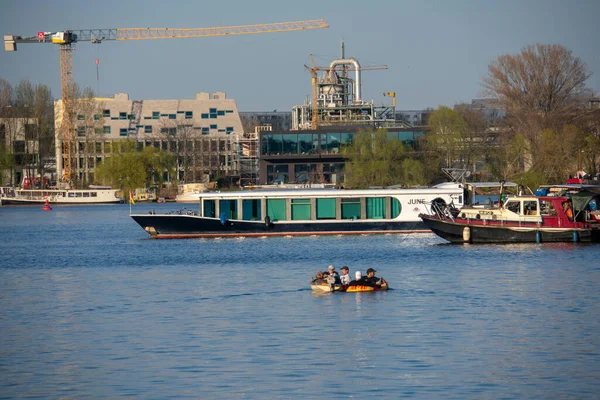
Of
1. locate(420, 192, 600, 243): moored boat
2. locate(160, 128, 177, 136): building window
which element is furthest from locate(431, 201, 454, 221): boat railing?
locate(160, 128, 177, 136): building window

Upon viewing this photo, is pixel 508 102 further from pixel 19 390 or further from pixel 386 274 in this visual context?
pixel 19 390

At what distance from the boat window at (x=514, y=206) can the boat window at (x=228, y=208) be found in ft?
66.9

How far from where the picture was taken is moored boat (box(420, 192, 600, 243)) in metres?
68.9

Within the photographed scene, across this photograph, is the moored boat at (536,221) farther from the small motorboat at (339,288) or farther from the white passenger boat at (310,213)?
the small motorboat at (339,288)

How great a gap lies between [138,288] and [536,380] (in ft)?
88.2

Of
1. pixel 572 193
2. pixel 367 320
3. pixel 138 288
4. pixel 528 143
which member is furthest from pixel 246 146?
pixel 367 320

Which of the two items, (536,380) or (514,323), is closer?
(536,380)

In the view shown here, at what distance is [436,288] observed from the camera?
50719mm

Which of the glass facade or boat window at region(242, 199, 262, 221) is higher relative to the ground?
the glass facade

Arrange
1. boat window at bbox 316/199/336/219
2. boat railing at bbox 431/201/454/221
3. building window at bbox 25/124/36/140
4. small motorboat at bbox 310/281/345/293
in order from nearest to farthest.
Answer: small motorboat at bbox 310/281/345/293, boat railing at bbox 431/201/454/221, boat window at bbox 316/199/336/219, building window at bbox 25/124/36/140

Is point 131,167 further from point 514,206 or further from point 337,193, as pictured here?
point 514,206

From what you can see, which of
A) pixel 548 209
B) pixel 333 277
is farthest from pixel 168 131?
pixel 333 277

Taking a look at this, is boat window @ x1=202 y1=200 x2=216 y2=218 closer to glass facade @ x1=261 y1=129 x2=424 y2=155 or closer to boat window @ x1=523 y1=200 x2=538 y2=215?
boat window @ x1=523 y1=200 x2=538 y2=215

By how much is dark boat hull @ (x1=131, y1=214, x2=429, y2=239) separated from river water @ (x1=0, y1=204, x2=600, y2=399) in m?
9.41
